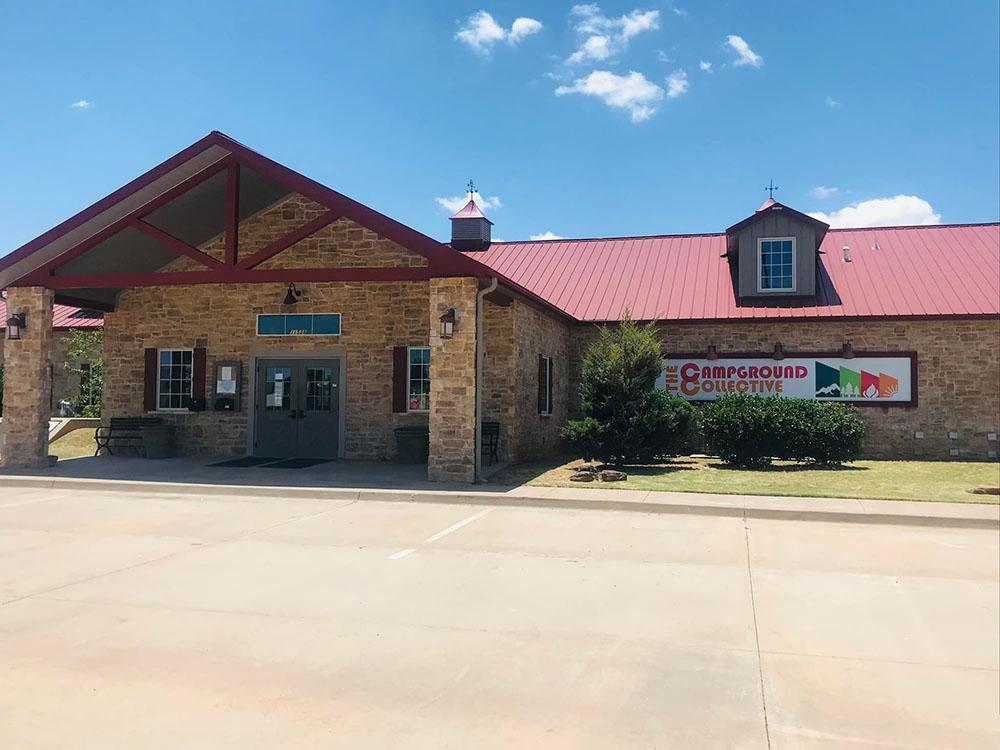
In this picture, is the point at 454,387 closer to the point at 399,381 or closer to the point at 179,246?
the point at 399,381

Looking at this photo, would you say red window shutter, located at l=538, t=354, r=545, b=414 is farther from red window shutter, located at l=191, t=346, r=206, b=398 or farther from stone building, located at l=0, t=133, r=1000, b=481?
red window shutter, located at l=191, t=346, r=206, b=398

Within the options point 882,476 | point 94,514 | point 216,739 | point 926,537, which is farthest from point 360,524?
point 882,476

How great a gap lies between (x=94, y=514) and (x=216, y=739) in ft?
24.6

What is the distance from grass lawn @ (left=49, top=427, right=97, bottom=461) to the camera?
17609mm

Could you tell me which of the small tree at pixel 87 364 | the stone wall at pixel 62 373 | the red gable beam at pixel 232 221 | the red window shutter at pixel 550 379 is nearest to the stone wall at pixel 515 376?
the red window shutter at pixel 550 379

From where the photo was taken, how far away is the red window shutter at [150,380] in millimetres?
17547

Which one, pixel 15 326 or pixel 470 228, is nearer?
pixel 15 326

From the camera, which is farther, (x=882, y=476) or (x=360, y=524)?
(x=882, y=476)

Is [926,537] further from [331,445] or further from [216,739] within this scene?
[331,445]

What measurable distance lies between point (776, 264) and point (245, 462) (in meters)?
13.2

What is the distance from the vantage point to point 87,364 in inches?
918

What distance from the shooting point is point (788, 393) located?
60.0 feet

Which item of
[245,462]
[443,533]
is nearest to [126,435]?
[245,462]

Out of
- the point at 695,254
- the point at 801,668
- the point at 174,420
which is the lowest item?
the point at 801,668
